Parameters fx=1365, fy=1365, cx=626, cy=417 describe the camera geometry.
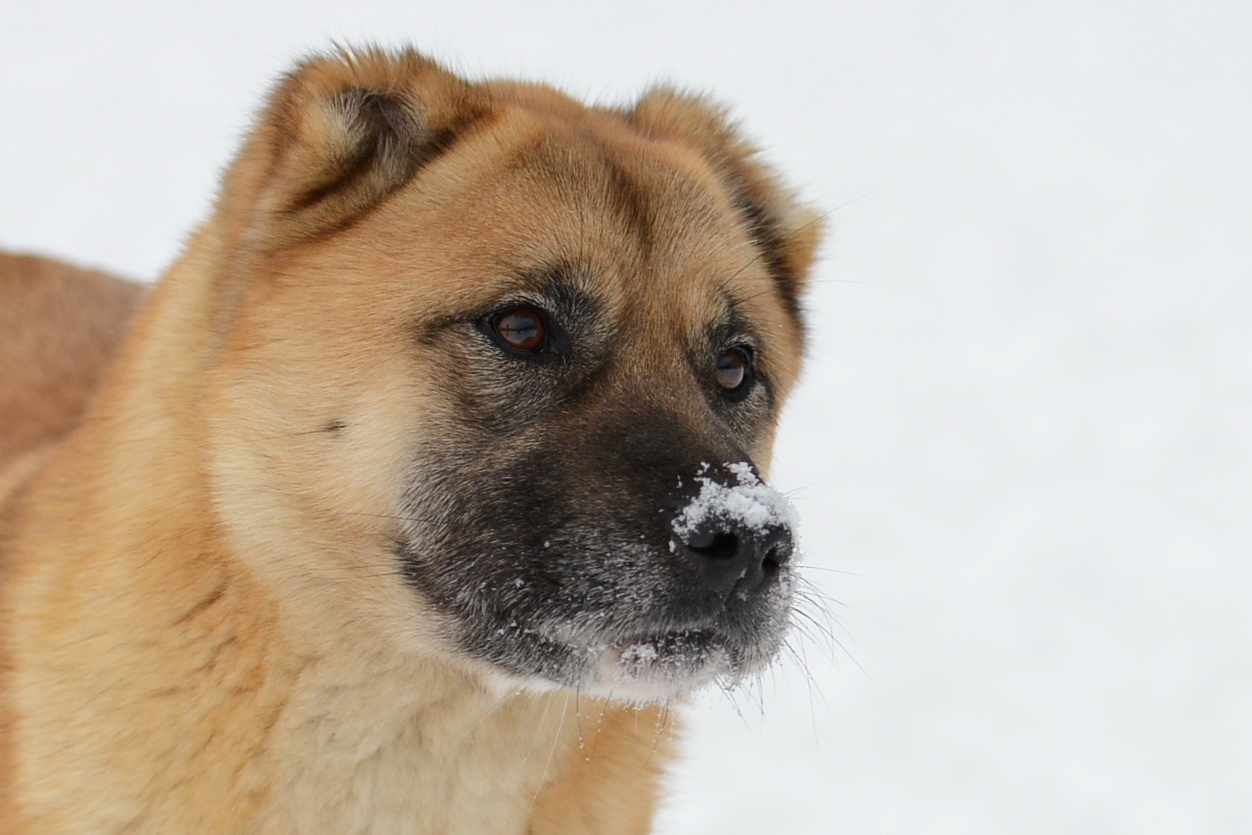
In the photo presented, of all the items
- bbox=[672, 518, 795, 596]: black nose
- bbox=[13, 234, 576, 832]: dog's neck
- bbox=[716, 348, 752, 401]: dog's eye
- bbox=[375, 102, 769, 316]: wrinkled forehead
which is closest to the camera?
bbox=[672, 518, 795, 596]: black nose

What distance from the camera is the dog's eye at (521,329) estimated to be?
9.53 feet

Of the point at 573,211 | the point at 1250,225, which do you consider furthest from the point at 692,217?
the point at 1250,225

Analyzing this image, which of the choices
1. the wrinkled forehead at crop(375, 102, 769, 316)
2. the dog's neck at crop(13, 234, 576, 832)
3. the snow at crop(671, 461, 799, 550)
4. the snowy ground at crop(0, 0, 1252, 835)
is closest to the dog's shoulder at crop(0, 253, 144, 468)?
the snowy ground at crop(0, 0, 1252, 835)

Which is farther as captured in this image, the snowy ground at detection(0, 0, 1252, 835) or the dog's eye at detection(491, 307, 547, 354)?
the snowy ground at detection(0, 0, 1252, 835)

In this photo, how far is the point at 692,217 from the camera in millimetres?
3295

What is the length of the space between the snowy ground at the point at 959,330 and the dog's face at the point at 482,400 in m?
0.57

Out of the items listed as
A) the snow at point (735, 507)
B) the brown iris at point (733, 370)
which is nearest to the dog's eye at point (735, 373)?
the brown iris at point (733, 370)

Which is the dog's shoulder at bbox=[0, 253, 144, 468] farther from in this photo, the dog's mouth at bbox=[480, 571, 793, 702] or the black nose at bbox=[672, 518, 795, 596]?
the black nose at bbox=[672, 518, 795, 596]

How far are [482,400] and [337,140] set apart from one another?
67cm

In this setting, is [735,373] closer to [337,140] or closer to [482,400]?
[482,400]

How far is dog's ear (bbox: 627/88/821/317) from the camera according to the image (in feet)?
12.4

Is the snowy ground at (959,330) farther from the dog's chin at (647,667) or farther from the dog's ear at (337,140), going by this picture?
the dog's ear at (337,140)

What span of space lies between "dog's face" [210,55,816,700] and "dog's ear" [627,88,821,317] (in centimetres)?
61

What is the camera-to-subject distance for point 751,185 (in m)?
3.88
